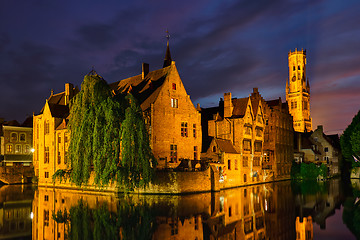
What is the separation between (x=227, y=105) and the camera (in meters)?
55.7

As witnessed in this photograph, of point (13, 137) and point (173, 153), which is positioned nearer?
point (173, 153)

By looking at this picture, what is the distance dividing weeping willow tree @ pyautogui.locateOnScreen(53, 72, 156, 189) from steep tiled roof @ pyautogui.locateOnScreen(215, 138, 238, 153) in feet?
45.7

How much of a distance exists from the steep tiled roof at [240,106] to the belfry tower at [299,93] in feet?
317

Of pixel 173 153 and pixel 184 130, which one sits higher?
pixel 184 130

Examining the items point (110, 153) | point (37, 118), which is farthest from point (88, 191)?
point (37, 118)

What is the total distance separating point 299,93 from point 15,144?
120m

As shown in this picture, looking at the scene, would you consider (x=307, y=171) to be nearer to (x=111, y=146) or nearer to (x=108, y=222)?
(x=111, y=146)

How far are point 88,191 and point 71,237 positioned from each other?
25444 mm

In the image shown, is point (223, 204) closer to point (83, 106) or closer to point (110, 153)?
point (110, 153)

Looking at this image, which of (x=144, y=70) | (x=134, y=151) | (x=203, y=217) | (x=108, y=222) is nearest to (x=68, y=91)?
(x=144, y=70)

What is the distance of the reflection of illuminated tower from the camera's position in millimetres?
18980

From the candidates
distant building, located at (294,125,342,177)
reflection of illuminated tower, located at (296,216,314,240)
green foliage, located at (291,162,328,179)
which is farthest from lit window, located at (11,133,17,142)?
reflection of illuminated tower, located at (296,216,314,240)

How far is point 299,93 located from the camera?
510ft

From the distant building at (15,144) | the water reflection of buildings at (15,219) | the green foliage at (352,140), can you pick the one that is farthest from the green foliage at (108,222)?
the distant building at (15,144)
